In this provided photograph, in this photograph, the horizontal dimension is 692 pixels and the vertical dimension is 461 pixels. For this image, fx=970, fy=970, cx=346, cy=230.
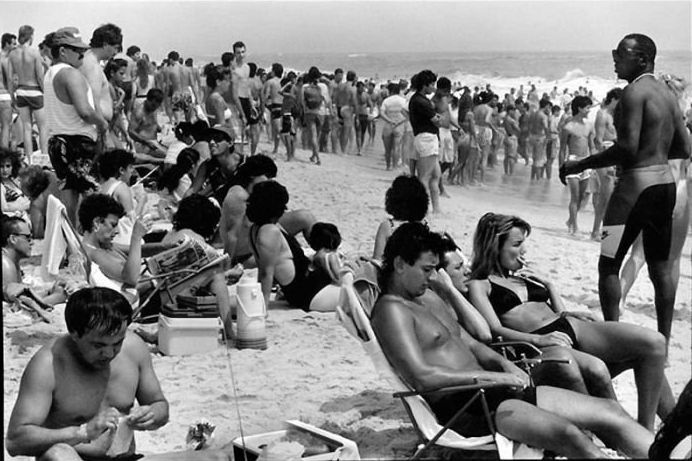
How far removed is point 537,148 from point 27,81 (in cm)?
687

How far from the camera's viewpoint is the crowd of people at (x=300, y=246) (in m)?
2.87

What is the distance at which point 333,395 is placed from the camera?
13.6ft

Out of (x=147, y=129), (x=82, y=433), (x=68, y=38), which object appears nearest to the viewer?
(x=82, y=433)

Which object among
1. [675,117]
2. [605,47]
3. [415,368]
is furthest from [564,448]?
[605,47]

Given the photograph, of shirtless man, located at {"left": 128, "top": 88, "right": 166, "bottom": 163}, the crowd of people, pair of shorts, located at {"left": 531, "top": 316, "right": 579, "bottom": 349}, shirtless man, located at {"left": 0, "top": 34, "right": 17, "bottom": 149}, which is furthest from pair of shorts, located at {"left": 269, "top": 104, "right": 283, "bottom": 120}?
A: pair of shorts, located at {"left": 531, "top": 316, "right": 579, "bottom": 349}

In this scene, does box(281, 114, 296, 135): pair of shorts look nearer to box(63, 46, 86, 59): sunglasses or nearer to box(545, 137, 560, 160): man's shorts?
box(545, 137, 560, 160): man's shorts

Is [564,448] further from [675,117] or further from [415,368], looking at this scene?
[675,117]

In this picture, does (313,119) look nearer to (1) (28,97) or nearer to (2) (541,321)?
(1) (28,97)

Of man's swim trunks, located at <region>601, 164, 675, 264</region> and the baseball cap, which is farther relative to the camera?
the baseball cap

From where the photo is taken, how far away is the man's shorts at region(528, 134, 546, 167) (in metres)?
12.5

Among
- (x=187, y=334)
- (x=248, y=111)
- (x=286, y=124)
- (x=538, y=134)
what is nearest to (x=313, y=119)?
(x=286, y=124)

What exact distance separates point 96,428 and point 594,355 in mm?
1909

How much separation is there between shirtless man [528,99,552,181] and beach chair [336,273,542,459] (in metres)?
9.60

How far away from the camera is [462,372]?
3.22 meters
